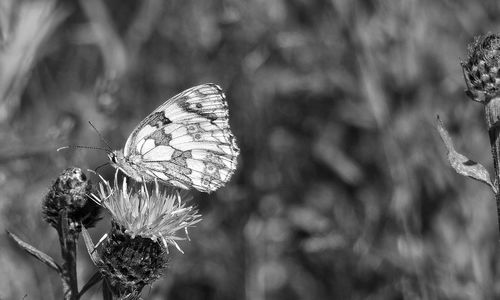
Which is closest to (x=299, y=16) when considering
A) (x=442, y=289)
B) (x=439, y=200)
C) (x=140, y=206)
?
(x=439, y=200)

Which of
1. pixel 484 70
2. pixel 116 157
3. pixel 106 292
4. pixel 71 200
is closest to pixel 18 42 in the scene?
pixel 116 157

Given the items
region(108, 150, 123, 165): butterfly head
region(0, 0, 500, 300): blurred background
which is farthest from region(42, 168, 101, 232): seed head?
region(0, 0, 500, 300): blurred background

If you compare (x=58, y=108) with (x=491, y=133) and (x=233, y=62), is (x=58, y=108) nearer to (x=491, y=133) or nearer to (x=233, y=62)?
(x=233, y=62)

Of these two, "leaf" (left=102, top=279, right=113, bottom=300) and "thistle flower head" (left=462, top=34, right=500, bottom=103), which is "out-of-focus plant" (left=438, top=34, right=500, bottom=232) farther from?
"leaf" (left=102, top=279, right=113, bottom=300)

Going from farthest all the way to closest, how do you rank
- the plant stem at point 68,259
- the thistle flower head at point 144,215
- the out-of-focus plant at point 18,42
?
the out-of-focus plant at point 18,42 < the thistle flower head at point 144,215 < the plant stem at point 68,259

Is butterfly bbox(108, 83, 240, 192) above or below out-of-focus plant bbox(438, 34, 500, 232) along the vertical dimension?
below

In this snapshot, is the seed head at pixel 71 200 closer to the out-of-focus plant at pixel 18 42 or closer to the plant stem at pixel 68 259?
the plant stem at pixel 68 259

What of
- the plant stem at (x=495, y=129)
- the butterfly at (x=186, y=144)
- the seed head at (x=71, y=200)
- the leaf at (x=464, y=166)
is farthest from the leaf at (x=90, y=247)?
the plant stem at (x=495, y=129)
